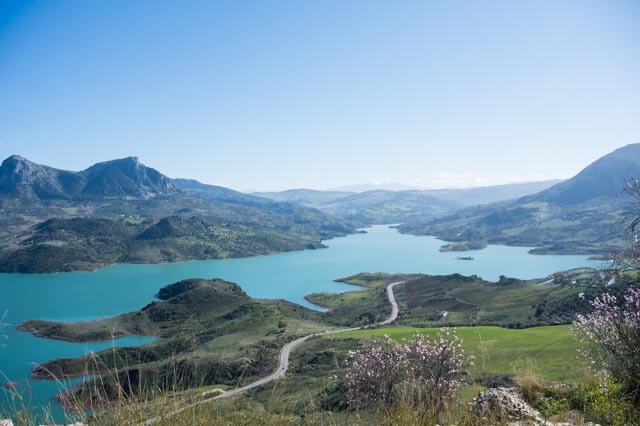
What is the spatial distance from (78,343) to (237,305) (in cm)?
2486

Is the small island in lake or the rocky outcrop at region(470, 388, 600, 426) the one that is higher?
the rocky outcrop at region(470, 388, 600, 426)

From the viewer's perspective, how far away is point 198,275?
122 metres

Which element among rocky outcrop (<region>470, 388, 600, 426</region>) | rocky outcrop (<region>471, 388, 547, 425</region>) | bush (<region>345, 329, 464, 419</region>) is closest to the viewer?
rocky outcrop (<region>470, 388, 600, 426</region>)

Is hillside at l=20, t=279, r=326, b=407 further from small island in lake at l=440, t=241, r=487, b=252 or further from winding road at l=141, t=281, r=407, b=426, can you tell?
small island in lake at l=440, t=241, r=487, b=252

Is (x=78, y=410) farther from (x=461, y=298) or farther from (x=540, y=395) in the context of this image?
(x=461, y=298)

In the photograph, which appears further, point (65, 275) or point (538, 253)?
point (538, 253)

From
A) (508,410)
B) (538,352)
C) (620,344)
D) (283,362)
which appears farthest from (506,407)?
(283,362)

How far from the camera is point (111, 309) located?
81562 millimetres

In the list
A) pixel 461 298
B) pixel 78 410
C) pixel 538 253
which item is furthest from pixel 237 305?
pixel 538 253

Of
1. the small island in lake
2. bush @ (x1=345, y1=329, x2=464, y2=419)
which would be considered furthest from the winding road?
the small island in lake

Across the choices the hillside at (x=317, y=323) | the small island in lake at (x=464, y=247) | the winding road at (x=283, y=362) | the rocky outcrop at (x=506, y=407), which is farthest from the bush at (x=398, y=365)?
the small island in lake at (x=464, y=247)

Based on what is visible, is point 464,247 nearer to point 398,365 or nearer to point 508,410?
point 398,365

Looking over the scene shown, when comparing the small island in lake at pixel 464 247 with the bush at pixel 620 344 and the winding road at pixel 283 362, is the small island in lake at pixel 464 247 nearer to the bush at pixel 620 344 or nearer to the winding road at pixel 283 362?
the winding road at pixel 283 362

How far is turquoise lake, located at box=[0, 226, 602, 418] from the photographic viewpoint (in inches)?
2404
